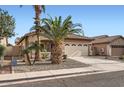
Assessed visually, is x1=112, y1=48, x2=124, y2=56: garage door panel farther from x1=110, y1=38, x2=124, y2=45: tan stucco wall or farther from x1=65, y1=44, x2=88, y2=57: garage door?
x1=65, y1=44, x2=88, y2=57: garage door

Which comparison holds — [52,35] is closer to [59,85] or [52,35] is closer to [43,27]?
[43,27]

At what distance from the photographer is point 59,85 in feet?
36.4

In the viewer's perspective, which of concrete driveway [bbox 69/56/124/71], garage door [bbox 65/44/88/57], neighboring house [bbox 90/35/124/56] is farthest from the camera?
neighboring house [bbox 90/35/124/56]

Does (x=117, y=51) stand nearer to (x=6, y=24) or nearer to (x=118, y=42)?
(x=118, y=42)

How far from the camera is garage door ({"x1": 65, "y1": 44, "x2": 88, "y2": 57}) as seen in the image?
34.3 meters

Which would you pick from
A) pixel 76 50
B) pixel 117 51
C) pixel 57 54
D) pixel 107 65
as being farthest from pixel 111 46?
pixel 57 54

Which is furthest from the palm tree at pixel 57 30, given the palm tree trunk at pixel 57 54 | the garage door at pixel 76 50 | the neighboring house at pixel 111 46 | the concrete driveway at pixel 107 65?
the neighboring house at pixel 111 46

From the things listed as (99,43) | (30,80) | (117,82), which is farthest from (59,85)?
(99,43)

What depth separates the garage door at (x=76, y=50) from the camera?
34.3 metres

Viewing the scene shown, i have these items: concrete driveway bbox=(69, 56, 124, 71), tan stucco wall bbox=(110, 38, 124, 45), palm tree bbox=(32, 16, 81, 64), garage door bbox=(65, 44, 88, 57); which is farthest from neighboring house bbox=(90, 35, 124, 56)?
palm tree bbox=(32, 16, 81, 64)

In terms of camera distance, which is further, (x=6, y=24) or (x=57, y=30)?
(x=6, y=24)

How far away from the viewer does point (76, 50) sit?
114 feet

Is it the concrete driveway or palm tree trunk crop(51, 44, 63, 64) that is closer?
the concrete driveway

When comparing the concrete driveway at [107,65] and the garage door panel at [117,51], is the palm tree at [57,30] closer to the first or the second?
the concrete driveway at [107,65]
